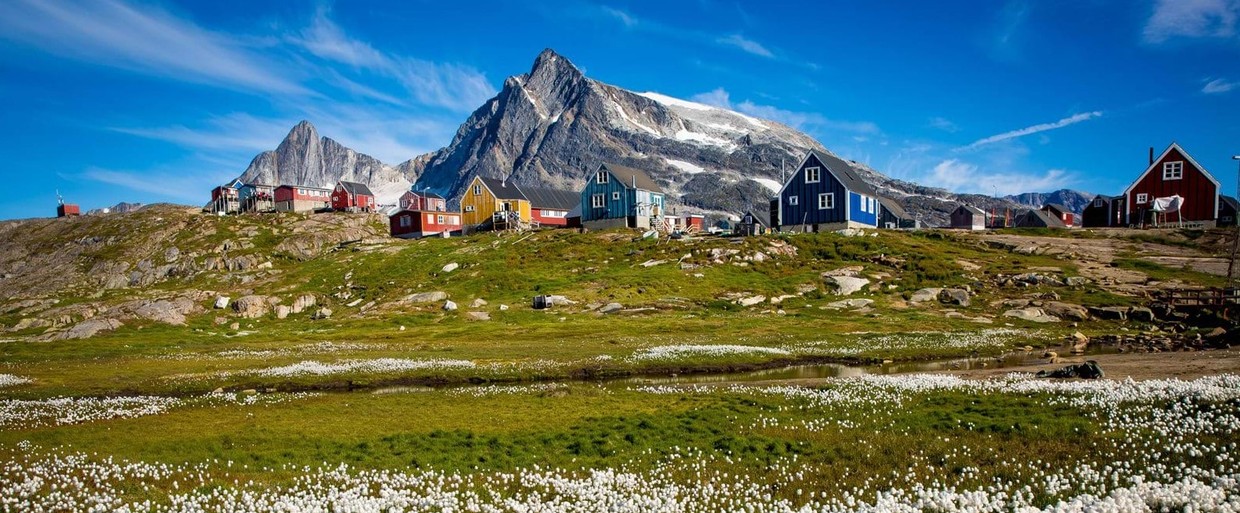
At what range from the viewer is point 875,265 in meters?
76.9

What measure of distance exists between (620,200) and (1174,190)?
261 feet

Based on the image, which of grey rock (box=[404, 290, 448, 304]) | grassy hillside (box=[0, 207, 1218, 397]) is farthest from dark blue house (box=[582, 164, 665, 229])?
grey rock (box=[404, 290, 448, 304])

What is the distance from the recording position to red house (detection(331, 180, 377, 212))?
538ft

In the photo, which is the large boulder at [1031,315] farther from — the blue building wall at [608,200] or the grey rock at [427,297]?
the blue building wall at [608,200]

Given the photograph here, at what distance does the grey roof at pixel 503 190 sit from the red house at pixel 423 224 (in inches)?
486

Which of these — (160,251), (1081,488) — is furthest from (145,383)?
(160,251)

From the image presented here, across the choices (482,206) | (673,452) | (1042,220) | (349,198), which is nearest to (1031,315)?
(673,452)

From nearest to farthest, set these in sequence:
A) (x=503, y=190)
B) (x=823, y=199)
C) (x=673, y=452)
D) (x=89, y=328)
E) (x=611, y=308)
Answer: (x=673, y=452) → (x=89, y=328) → (x=611, y=308) → (x=823, y=199) → (x=503, y=190)

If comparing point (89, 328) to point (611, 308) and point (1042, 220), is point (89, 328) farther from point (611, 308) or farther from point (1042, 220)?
point (1042, 220)

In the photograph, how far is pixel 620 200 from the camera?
10900 centimetres

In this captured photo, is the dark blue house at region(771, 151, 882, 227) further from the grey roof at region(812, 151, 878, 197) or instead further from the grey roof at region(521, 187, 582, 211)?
the grey roof at region(521, 187, 582, 211)

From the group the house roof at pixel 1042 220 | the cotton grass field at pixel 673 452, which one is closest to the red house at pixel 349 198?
the cotton grass field at pixel 673 452

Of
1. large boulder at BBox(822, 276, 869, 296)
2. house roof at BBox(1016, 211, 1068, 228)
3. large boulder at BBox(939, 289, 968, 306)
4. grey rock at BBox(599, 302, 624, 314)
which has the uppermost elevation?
house roof at BBox(1016, 211, 1068, 228)

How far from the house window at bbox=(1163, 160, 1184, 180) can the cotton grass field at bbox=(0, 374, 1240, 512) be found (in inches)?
3420
